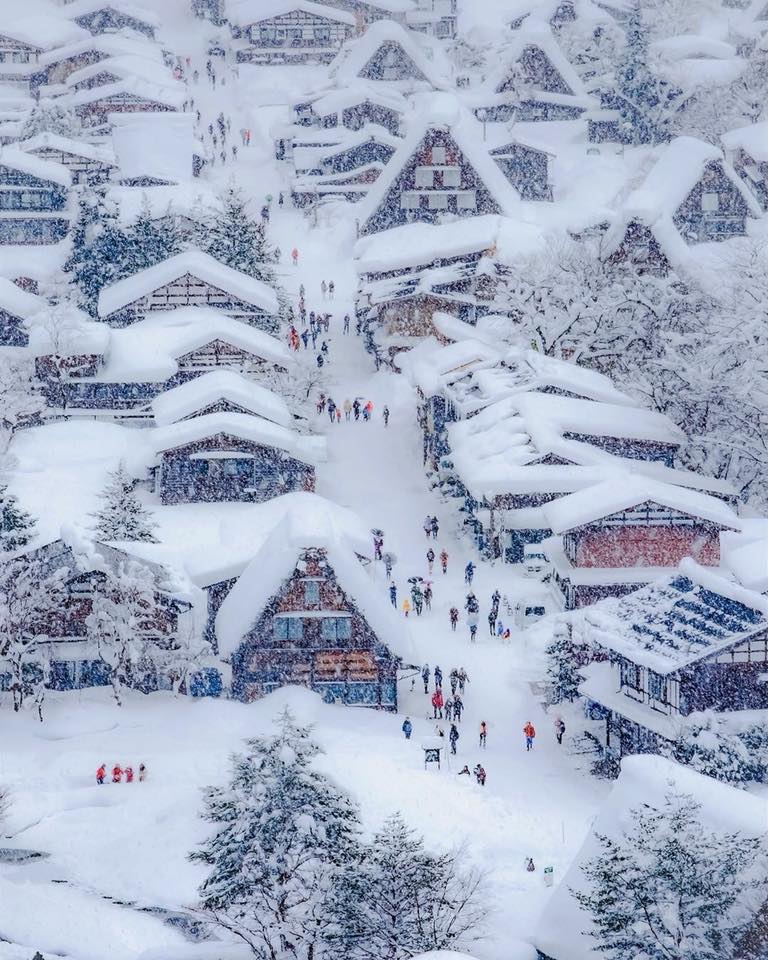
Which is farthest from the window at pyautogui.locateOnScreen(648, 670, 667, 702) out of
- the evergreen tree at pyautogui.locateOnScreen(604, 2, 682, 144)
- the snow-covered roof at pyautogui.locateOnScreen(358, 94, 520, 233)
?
the evergreen tree at pyautogui.locateOnScreen(604, 2, 682, 144)

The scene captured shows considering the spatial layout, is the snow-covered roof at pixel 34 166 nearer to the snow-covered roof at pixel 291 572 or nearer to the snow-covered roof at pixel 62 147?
the snow-covered roof at pixel 62 147

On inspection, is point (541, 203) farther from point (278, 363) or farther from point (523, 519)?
point (523, 519)

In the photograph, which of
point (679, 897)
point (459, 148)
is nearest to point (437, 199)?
point (459, 148)

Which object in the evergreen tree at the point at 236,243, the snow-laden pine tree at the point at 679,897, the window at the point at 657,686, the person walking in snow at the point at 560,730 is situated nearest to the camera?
the snow-laden pine tree at the point at 679,897

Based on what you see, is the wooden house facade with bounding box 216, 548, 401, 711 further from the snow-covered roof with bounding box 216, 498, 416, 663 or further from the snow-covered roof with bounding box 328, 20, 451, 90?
the snow-covered roof with bounding box 328, 20, 451, 90

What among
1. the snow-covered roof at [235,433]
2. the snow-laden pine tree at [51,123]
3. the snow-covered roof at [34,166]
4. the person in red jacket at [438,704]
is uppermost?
the snow-laden pine tree at [51,123]

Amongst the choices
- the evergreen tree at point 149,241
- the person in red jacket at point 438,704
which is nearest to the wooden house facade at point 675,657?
the person in red jacket at point 438,704

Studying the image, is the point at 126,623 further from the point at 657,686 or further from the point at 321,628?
the point at 657,686
